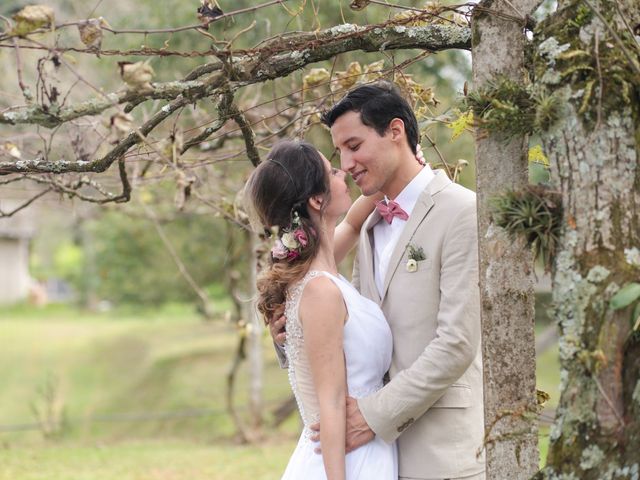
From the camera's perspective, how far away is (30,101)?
2461 mm

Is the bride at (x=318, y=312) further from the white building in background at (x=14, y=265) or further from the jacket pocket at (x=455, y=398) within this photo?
the white building in background at (x=14, y=265)

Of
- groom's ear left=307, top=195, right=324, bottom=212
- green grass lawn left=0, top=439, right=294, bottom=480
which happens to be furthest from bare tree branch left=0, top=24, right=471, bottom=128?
green grass lawn left=0, top=439, right=294, bottom=480

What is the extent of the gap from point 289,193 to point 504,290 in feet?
Answer: 2.59

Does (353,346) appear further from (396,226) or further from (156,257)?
(156,257)

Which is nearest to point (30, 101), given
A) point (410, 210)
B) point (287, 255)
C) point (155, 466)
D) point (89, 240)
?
point (287, 255)

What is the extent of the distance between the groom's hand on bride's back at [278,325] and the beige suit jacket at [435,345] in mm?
350

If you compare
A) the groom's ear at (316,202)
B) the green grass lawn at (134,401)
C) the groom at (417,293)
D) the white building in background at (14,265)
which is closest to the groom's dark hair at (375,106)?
the groom at (417,293)

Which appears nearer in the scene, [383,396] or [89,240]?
[383,396]

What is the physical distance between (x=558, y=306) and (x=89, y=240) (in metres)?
30.5

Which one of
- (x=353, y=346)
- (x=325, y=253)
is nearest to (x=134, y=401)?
A: (x=325, y=253)

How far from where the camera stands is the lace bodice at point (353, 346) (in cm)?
269

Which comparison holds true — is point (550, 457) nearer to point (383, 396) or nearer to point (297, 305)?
point (383, 396)

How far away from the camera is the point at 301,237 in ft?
9.10

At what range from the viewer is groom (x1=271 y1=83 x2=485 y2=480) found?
255 centimetres
